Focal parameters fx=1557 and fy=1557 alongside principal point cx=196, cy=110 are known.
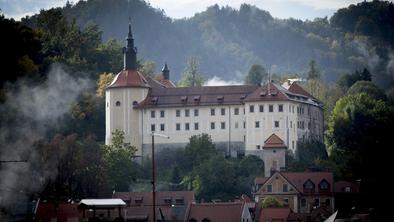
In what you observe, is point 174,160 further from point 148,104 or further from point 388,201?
point 388,201

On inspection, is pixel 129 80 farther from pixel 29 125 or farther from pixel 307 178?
pixel 29 125

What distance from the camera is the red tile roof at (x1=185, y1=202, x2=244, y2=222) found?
11150 centimetres

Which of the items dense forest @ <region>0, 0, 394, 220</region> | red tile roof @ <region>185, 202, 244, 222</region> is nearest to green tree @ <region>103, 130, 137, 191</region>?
dense forest @ <region>0, 0, 394, 220</region>

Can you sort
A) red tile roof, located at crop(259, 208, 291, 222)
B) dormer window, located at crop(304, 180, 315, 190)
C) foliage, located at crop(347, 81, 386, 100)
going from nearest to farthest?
red tile roof, located at crop(259, 208, 291, 222) → dormer window, located at crop(304, 180, 315, 190) → foliage, located at crop(347, 81, 386, 100)

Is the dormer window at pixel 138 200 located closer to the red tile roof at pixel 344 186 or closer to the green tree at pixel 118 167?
the green tree at pixel 118 167

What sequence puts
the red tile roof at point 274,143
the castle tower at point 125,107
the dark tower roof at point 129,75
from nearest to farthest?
1. the red tile roof at point 274,143
2. the castle tower at point 125,107
3. the dark tower roof at point 129,75

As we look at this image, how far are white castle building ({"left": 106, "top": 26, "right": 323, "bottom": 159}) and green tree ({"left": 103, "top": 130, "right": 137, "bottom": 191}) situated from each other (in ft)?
19.2

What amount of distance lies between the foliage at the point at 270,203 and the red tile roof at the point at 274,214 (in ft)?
10.6

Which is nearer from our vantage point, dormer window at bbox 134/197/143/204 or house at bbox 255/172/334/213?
dormer window at bbox 134/197/143/204

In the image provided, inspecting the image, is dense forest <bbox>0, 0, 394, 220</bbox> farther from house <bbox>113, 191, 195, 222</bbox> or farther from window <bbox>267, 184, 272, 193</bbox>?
window <bbox>267, 184, 272, 193</bbox>

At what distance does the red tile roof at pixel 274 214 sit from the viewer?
113944mm

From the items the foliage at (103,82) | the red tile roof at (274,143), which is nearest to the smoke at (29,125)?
the foliage at (103,82)

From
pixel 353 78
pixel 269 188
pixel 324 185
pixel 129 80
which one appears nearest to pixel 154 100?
pixel 129 80

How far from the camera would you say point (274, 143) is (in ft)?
434
